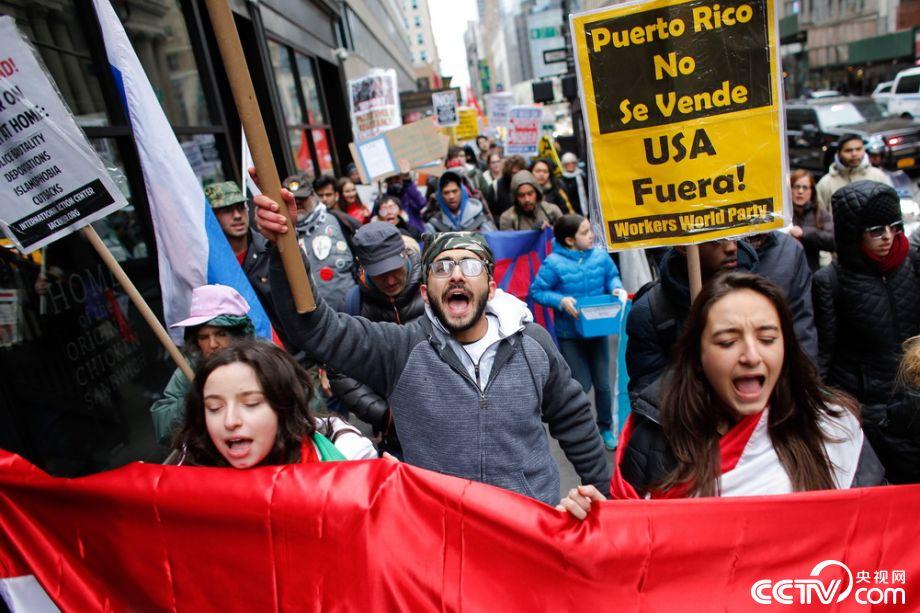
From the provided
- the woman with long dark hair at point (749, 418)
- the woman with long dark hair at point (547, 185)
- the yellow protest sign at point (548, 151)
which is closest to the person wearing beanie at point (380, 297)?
the woman with long dark hair at point (749, 418)

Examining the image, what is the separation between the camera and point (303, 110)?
1238 centimetres

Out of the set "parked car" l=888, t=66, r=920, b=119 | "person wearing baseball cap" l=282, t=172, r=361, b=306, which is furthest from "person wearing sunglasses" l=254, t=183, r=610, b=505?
"parked car" l=888, t=66, r=920, b=119

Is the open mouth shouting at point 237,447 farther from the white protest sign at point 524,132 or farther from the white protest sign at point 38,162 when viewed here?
the white protest sign at point 524,132

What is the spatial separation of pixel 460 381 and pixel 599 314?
2206mm

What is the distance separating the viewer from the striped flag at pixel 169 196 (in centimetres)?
257

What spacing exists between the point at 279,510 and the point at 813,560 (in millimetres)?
1368

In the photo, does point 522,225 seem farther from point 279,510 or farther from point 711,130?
point 279,510

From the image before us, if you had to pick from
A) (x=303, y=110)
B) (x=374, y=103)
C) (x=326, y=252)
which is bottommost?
(x=326, y=252)

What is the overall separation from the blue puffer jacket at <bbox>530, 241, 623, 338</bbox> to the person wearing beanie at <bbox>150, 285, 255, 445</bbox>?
92.9 inches

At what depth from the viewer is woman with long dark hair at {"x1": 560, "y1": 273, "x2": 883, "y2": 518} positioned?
1.76 meters

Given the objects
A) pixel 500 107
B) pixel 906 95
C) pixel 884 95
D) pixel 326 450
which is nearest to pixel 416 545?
pixel 326 450

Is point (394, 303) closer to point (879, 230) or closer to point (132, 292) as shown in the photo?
point (132, 292)

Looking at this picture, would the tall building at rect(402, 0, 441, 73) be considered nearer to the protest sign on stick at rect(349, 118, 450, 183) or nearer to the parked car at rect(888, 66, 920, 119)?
the parked car at rect(888, 66, 920, 119)

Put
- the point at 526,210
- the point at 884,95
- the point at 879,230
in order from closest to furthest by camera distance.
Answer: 1. the point at 879,230
2. the point at 526,210
3. the point at 884,95
